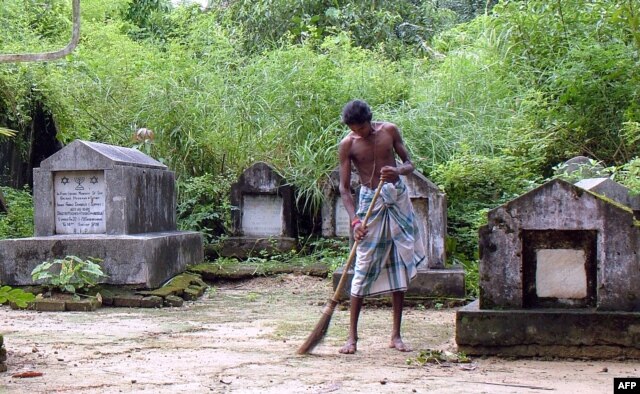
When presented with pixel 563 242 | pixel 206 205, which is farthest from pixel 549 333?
pixel 206 205

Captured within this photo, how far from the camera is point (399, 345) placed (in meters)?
5.58

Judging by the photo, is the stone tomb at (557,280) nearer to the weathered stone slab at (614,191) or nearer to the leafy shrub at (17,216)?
the weathered stone slab at (614,191)

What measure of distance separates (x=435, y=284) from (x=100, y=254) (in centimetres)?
333

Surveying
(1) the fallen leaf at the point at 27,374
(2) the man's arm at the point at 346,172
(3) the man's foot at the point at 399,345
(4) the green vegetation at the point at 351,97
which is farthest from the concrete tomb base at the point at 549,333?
(4) the green vegetation at the point at 351,97

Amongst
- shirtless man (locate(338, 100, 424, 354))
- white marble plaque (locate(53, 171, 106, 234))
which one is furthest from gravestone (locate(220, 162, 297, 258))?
shirtless man (locate(338, 100, 424, 354))

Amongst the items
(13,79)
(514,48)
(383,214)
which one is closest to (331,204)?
(514,48)

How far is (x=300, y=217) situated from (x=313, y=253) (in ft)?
2.17

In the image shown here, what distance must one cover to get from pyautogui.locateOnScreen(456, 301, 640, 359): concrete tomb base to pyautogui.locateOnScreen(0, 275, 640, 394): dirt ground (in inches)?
3.6

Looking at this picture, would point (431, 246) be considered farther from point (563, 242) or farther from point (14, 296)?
point (14, 296)

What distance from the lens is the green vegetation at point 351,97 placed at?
10.5 meters

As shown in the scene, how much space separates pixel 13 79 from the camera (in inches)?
454

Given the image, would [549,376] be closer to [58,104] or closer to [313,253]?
[313,253]

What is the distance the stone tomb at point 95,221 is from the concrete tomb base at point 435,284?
6.72 ft

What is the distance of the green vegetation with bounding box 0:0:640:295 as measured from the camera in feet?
34.6
